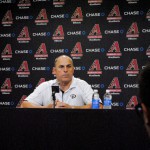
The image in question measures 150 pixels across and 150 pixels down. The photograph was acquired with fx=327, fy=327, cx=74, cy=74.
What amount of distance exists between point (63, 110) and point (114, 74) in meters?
3.37

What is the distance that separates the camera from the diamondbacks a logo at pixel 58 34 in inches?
229

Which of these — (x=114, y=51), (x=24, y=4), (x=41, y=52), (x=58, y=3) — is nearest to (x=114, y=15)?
(x=114, y=51)

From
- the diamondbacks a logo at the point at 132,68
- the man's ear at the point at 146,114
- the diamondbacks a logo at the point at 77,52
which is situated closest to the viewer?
the man's ear at the point at 146,114

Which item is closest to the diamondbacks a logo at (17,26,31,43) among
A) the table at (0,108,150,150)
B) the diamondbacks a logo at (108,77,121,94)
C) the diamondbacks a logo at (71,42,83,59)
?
the diamondbacks a logo at (71,42,83,59)

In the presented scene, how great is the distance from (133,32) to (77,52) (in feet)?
3.35

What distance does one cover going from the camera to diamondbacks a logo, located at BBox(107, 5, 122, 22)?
18.4ft

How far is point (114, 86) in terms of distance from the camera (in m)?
5.55

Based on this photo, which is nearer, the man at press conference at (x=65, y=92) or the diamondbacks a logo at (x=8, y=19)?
the man at press conference at (x=65, y=92)

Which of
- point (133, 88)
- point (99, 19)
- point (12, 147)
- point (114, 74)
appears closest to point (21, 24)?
point (99, 19)

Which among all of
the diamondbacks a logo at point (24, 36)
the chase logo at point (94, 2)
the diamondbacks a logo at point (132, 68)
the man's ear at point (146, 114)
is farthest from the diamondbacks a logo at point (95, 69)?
the man's ear at point (146, 114)

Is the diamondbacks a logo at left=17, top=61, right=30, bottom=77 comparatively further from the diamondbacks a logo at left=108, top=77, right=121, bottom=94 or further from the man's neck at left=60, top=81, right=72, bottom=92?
the man's neck at left=60, top=81, right=72, bottom=92

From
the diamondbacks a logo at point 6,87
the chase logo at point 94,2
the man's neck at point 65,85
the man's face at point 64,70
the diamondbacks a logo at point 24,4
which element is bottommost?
the man's neck at point 65,85

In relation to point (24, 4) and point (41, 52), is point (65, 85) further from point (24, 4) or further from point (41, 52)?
point (24, 4)

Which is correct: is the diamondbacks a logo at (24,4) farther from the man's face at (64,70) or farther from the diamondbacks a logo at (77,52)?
the man's face at (64,70)
